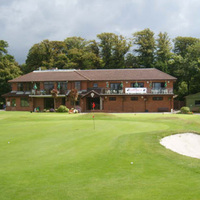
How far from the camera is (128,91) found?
1850 inches

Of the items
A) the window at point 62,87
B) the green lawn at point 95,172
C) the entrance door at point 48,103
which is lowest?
the green lawn at point 95,172

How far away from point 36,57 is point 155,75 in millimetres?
36188

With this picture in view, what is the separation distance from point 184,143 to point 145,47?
174 ft

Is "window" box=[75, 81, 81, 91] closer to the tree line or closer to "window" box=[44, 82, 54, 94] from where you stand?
"window" box=[44, 82, 54, 94]

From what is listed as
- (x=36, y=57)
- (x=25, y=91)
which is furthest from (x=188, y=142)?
(x=36, y=57)

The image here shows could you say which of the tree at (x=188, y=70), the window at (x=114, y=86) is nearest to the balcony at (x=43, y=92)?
the window at (x=114, y=86)

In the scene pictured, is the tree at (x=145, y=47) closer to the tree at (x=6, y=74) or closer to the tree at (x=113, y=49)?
the tree at (x=113, y=49)

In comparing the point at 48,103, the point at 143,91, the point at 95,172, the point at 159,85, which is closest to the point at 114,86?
the point at 143,91

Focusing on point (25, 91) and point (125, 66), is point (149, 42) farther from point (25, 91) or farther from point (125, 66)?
point (25, 91)

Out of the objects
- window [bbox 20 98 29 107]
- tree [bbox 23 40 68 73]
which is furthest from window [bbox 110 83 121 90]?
tree [bbox 23 40 68 73]

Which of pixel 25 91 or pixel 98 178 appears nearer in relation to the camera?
pixel 98 178

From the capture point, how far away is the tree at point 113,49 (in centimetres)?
6782

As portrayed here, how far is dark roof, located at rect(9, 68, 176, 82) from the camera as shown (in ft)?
159

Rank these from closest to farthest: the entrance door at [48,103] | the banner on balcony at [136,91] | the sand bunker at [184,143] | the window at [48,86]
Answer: the sand bunker at [184,143] < the banner on balcony at [136,91] < the window at [48,86] < the entrance door at [48,103]
